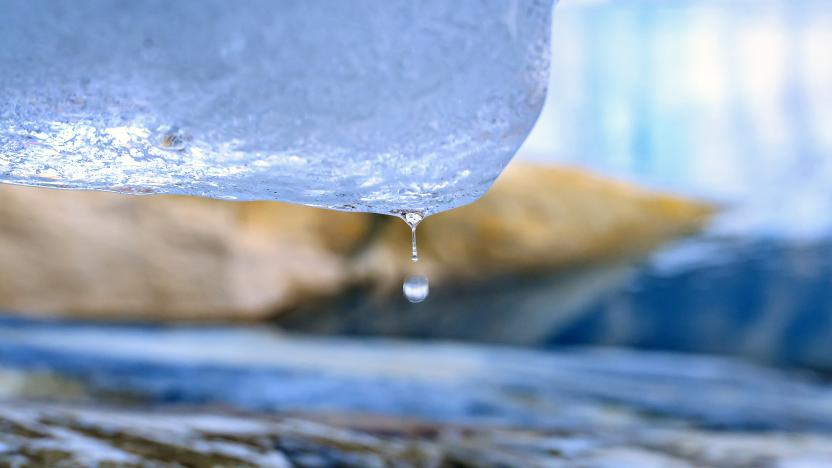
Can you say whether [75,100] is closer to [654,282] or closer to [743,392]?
[743,392]

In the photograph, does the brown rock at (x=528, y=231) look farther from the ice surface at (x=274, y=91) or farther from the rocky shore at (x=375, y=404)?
the ice surface at (x=274, y=91)

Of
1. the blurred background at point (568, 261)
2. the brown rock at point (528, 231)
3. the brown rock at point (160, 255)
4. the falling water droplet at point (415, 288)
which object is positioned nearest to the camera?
the falling water droplet at point (415, 288)

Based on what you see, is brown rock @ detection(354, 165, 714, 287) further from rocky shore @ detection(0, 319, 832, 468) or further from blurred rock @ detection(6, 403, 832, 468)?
blurred rock @ detection(6, 403, 832, 468)

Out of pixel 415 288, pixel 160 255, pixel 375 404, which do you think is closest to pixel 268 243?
pixel 160 255

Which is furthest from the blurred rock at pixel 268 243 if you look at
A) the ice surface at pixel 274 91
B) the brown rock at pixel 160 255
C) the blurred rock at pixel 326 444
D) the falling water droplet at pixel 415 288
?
the ice surface at pixel 274 91

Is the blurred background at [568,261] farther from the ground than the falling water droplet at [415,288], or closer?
farther from the ground

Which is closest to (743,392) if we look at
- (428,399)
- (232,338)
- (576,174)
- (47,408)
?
(428,399)
